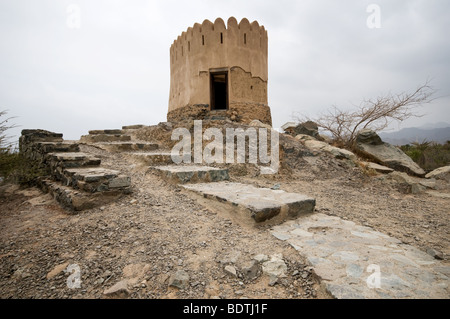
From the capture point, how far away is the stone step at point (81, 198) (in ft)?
9.09

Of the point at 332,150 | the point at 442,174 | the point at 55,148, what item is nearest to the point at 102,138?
the point at 55,148

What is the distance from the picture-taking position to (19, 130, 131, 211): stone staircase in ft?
9.45

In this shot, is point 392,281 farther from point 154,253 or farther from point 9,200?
point 9,200

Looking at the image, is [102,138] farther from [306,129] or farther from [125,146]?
[306,129]

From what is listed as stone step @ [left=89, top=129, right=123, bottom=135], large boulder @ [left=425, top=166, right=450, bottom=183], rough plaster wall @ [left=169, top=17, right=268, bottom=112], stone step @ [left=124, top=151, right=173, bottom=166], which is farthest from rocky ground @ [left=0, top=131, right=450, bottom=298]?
rough plaster wall @ [left=169, top=17, right=268, bottom=112]

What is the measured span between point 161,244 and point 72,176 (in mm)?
2020

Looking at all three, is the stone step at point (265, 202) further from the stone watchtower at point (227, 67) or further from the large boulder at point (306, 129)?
the large boulder at point (306, 129)

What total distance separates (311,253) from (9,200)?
439cm

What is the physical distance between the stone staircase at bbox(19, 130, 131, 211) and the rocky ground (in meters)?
0.14

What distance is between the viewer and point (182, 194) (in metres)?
3.28

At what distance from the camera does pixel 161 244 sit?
6.62 feet

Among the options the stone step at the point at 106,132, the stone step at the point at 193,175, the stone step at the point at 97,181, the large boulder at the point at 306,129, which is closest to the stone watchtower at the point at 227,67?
the large boulder at the point at 306,129
